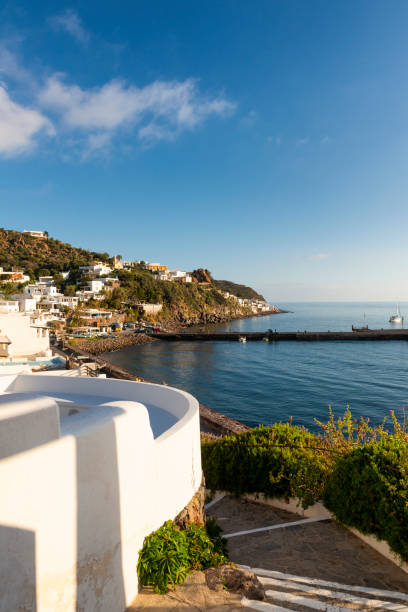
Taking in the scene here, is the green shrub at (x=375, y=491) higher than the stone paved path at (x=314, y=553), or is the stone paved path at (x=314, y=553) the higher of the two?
Answer: the green shrub at (x=375, y=491)

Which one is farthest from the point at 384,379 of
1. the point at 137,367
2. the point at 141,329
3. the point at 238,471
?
the point at 141,329

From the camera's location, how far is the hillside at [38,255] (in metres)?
85.9

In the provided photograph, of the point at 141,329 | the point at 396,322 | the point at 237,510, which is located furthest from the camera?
the point at 396,322

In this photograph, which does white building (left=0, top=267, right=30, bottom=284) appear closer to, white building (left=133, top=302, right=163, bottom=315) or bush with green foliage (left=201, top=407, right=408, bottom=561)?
white building (left=133, top=302, right=163, bottom=315)

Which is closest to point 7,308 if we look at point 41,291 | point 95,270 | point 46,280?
point 41,291

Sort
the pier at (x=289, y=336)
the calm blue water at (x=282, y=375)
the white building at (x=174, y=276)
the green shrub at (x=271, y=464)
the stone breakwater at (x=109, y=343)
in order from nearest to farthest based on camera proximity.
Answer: the green shrub at (x=271, y=464) → the calm blue water at (x=282, y=375) → the stone breakwater at (x=109, y=343) → the pier at (x=289, y=336) → the white building at (x=174, y=276)

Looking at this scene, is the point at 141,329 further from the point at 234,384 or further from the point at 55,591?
the point at 55,591

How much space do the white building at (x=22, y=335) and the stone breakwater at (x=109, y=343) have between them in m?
8.19

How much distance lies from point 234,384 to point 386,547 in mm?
25419

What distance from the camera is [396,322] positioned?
320 ft

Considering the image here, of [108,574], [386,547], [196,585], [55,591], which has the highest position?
[55,591]

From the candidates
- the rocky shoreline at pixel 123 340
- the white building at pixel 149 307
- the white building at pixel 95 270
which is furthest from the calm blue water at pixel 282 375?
the white building at pixel 95 270

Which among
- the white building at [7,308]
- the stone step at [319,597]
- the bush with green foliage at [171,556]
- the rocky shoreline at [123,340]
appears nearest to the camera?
the bush with green foliage at [171,556]

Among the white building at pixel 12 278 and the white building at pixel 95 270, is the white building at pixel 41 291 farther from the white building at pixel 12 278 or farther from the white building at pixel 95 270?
the white building at pixel 95 270
